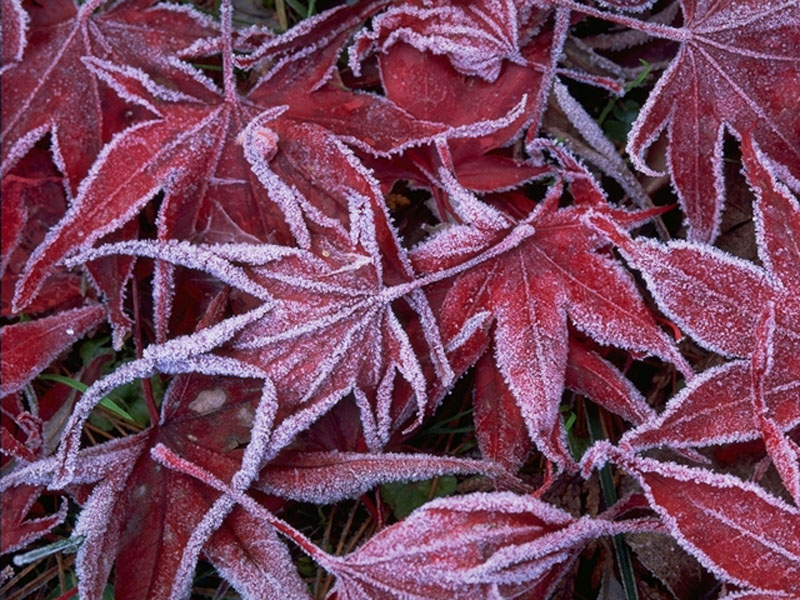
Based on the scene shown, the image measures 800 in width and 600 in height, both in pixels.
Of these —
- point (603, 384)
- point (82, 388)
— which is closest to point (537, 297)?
point (603, 384)

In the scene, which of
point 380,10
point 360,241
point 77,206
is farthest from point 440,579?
point 380,10

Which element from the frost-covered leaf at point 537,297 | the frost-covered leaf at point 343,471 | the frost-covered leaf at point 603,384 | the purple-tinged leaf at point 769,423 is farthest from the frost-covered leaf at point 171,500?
the purple-tinged leaf at point 769,423

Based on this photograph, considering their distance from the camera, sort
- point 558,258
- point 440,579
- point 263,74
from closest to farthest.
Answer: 1. point 440,579
2. point 558,258
3. point 263,74

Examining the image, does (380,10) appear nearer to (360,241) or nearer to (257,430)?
(360,241)

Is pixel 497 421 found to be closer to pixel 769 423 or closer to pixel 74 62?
pixel 769 423

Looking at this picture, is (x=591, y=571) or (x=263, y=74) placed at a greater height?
(x=263, y=74)

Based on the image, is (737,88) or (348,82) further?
(348,82)

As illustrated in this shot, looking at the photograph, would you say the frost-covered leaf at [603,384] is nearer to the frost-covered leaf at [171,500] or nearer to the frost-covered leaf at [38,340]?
the frost-covered leaf at [171,500]
